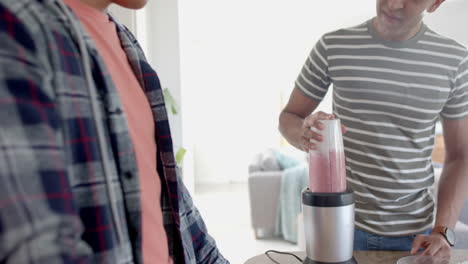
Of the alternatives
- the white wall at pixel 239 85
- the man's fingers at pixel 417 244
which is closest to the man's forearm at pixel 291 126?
the man's fingers at pixel 417 244

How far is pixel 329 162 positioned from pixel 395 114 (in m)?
0.31

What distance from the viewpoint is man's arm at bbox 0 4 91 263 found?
354mm

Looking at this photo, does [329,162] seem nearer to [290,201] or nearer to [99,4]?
[99,4]

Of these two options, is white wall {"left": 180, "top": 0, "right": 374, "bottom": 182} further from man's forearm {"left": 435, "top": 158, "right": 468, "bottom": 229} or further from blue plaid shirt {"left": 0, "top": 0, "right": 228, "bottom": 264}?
blue plaid shirt {"left": 0, "top": 0, "right": 228, "bottom": 264}

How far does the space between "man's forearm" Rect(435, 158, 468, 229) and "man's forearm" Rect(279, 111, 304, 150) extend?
0.43 meters

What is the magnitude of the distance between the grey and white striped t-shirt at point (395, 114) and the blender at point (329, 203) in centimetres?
22

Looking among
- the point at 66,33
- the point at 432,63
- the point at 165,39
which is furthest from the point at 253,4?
the point at 66,33

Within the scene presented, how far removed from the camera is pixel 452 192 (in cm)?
117

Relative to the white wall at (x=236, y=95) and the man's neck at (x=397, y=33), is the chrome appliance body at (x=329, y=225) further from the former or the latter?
the white wall at (x=236, y=95)

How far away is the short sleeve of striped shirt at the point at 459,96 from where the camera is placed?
1.15 metres

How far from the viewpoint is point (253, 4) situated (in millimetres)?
4930

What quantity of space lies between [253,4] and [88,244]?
4.75 metres

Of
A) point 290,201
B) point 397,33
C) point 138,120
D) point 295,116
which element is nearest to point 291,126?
point 295,116

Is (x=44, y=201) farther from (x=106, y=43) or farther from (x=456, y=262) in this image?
(x=456, y=262)
